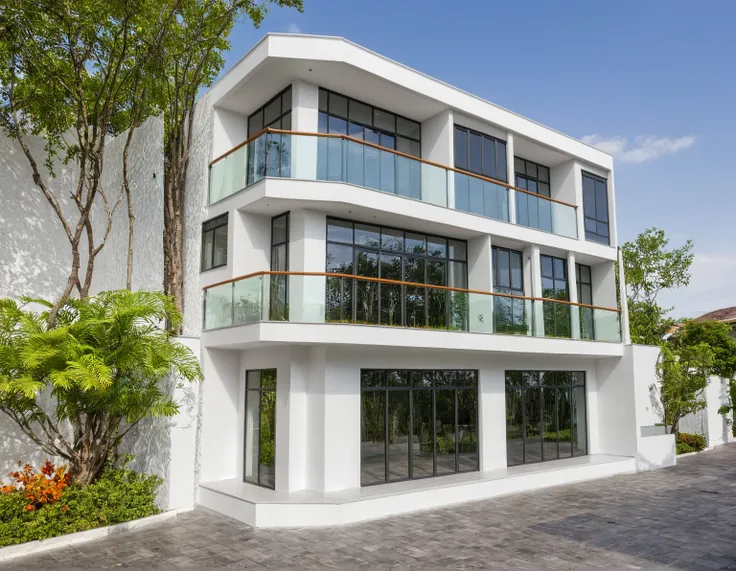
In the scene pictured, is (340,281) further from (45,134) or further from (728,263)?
(728,263)

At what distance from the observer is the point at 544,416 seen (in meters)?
17.5

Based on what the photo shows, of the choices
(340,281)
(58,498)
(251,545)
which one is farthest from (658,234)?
(58,498)

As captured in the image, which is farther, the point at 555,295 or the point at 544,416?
the point at 555,295

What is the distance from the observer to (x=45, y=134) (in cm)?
1571

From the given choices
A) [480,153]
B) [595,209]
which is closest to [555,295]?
[595,209]

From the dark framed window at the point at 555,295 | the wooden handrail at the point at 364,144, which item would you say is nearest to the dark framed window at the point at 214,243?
the wooden handrail at the point at 364,144

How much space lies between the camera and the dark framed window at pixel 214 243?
49.0 feet

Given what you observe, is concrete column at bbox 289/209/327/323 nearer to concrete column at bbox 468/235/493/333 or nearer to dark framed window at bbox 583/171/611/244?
concrete column at bbox 468/235/493/333

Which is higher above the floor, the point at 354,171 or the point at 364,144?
the point at 364,144

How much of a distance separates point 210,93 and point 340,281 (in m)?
7.11

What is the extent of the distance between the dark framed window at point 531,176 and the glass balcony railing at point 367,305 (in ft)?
17.0

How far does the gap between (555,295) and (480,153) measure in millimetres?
5356

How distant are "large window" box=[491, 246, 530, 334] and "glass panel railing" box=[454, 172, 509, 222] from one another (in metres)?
1.42

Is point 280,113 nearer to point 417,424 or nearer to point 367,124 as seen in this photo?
point 367,124
